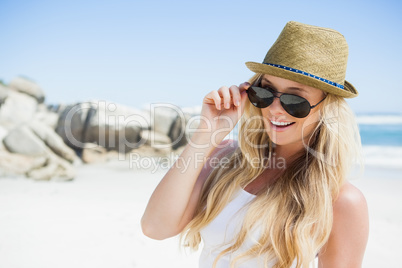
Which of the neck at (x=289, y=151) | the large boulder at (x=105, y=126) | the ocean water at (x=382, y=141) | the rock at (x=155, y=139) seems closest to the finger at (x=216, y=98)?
the neck at (x=289, y=151)

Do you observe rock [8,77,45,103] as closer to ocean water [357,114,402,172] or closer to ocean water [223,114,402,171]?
ocean water [223,114,402,171]

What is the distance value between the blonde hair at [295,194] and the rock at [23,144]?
778 centimetres

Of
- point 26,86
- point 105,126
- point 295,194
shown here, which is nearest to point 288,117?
point 295,194

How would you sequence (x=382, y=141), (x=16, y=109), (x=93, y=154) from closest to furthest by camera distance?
1. (x=93, y=154)
2. (x=16, y=109)
3. (x=382, y=141)

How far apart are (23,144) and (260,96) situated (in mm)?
8450

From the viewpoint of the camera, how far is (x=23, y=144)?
878 cm

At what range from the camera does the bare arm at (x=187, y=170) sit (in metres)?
1.91

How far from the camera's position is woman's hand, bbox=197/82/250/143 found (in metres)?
1.94

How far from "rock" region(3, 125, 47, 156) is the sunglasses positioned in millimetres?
8075

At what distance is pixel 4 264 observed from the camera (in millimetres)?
4094

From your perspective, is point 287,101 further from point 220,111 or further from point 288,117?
point 220,111

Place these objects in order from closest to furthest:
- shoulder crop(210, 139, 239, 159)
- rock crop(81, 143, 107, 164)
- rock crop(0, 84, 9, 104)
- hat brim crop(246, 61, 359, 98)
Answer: hat brim crop(246, 61, 359, 98) → shoulder crop(210, 139, 239, 159) → rock crop(81, 143, 107, 164) → rock crop(0, 84, 9, 104)

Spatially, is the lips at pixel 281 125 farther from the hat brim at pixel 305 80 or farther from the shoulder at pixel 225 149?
the shoulder at pixel 225 149

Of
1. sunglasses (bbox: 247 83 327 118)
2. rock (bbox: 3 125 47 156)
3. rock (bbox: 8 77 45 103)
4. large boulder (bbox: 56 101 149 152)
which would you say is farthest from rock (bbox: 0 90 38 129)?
sunglasses (bbox: 247 83 327 118)
